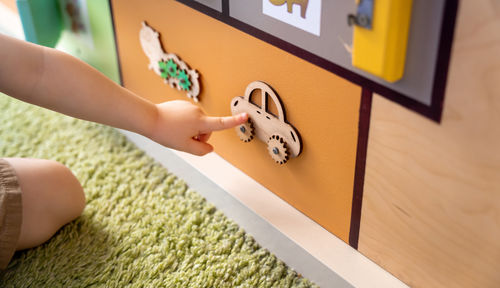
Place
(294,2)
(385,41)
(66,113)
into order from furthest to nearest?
(66,113), (294,2), (385,41)

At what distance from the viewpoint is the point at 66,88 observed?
27.0 inches

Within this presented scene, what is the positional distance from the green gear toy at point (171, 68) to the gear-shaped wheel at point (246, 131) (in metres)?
0.15

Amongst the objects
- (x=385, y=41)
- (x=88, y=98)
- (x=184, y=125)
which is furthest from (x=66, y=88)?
(x=385, y=41)

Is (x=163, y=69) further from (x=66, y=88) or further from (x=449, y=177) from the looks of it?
(x=449, y=177)

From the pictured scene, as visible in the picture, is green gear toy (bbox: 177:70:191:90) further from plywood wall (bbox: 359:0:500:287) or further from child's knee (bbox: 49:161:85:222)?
plywood wall (bbox: 359:0:500:287)

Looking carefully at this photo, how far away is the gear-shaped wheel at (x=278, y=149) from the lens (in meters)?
0.73

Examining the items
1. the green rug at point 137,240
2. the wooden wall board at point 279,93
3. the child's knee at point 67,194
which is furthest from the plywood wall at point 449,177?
the child's knee at point 67,194

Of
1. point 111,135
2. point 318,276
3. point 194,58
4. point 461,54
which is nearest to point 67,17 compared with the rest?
point 111,135

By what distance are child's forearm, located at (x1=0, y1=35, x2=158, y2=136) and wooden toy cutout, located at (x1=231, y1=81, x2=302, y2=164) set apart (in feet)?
0.41

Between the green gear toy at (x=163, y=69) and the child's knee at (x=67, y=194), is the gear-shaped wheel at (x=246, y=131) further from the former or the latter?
the child's knee at (x=67, y=194)

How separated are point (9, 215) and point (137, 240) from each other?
18 cm

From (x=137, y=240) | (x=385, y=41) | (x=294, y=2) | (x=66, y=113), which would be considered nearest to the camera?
(x=385, y=41)

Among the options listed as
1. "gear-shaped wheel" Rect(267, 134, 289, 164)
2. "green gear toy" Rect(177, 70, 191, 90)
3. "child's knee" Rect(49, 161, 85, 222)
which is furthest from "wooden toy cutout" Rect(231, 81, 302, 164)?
"child's knee" Rect(49, 161, 85, 222)

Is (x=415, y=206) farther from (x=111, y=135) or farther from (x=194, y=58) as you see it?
(x=111, y=135)
